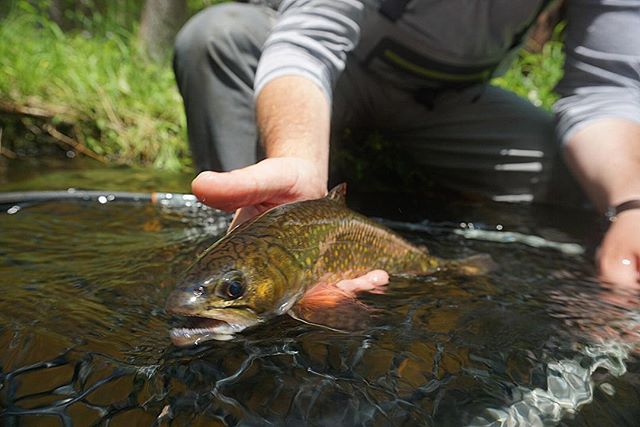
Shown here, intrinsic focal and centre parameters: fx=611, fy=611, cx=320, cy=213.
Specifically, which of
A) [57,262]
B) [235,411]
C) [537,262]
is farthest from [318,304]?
[537,262]

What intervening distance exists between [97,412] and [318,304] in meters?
0.55

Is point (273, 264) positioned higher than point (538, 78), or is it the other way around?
point (538, 78)

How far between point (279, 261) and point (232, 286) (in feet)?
0.55

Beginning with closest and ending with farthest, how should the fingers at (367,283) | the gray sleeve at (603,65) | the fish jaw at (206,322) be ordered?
the fish jaw at (206,322) → the fingers at (367,283) → the gray sleeve at (603,65)

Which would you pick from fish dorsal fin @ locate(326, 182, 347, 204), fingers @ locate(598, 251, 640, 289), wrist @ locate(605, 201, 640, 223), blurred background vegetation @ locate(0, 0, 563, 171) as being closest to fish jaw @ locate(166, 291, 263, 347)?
fish dorsal fin @ locate(326, 182, 347, 204)

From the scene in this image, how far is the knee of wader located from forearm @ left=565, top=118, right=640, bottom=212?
147cm

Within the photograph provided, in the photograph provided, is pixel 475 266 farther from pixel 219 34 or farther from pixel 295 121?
pixel 219 34

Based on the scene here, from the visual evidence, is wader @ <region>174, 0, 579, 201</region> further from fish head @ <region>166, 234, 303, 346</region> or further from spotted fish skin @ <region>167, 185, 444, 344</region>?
fish head @ <region>166, 234, 303, 346</region>

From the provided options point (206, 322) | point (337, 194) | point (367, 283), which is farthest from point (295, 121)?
point (206, 322)

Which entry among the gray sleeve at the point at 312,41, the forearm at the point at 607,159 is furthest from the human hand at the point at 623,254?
the gray sleeve at the point at 312,41

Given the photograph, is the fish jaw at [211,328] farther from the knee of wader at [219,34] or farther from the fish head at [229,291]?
the knee of wader at [219,34]

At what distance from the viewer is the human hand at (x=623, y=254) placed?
1.82m

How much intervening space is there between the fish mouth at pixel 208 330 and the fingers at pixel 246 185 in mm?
296

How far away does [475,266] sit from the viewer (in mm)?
1993
